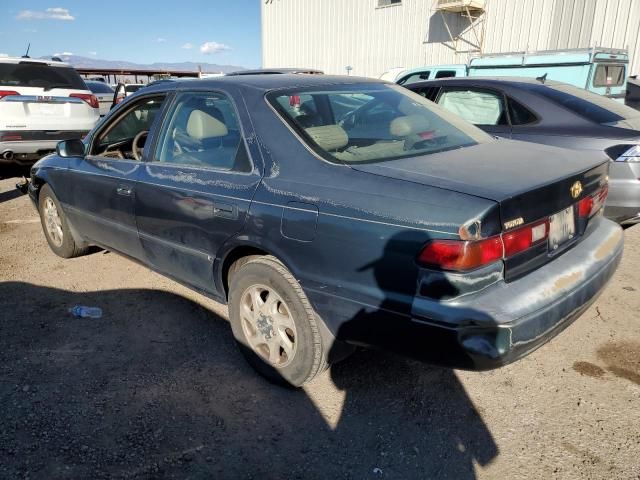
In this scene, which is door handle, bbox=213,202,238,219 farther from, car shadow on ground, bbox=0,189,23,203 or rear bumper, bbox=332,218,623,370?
car shadow on ground, bbox=0,189,23,203

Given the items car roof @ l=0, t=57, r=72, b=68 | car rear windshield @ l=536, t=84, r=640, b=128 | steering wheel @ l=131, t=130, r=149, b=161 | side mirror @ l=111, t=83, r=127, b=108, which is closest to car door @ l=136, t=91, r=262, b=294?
steering wheel @ l=131, t=130, r=149, b=161

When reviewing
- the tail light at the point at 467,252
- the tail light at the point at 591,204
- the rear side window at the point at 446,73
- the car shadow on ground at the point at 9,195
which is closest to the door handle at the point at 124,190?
the tail light at the point at 467,252

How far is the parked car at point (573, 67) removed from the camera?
7.77 metres

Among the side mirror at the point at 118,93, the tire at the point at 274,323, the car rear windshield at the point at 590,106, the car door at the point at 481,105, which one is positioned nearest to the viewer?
the tire at the point at 274,323

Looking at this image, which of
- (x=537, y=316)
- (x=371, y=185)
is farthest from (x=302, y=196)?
(x=537, y=316)

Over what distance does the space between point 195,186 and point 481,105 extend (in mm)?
3632

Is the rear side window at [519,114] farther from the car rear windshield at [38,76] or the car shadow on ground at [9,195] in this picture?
the car shadow on ground at [9,195]

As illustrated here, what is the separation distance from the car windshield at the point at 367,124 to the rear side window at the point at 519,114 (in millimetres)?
1908

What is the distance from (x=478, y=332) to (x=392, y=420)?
79 cm

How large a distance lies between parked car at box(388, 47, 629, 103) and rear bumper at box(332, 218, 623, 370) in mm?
5913

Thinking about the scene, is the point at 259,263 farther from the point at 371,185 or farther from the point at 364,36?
the point at 364,36

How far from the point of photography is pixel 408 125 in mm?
3010

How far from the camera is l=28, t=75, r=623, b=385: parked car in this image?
2.05 m

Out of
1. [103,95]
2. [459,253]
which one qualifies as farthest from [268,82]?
[103,95]
